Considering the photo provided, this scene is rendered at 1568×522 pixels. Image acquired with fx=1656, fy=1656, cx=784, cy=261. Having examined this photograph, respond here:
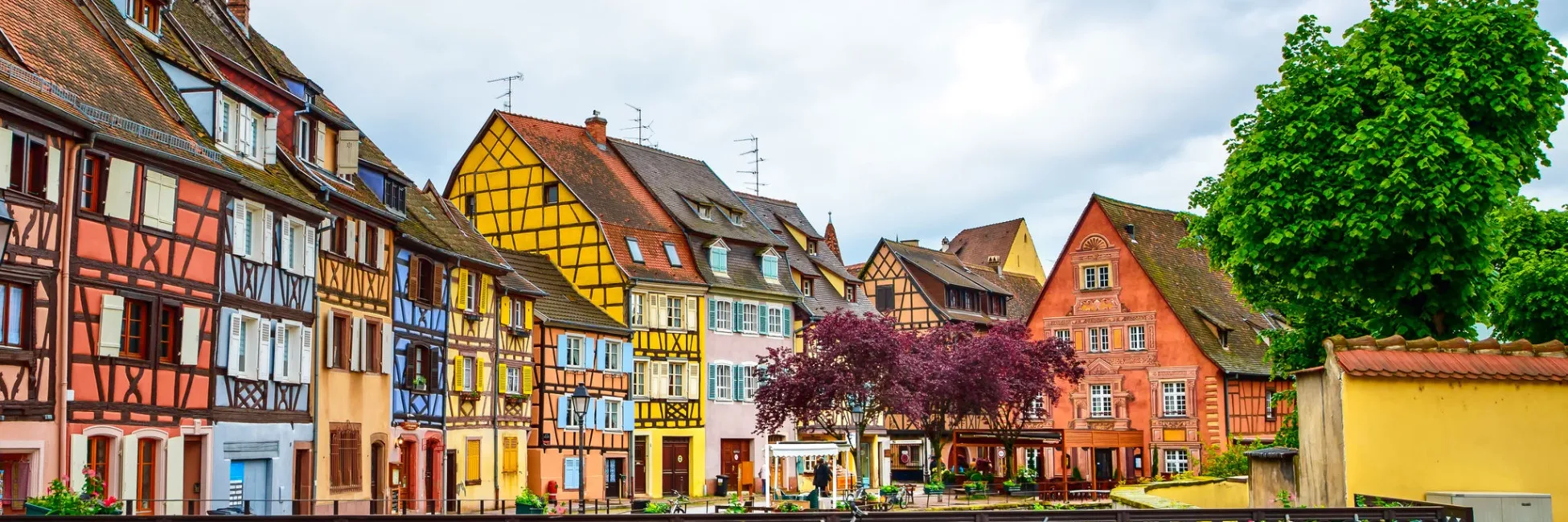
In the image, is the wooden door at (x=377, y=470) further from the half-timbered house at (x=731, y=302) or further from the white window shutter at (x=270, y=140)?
the half-timbered house at (x=731, y=302)

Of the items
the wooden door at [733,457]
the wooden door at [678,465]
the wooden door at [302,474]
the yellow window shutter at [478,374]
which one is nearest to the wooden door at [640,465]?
the wooden door at [678,465]

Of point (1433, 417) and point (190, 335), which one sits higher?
point (190, 335)

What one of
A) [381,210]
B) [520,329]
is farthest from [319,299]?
[520,329]

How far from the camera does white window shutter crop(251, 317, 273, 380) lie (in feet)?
88.1

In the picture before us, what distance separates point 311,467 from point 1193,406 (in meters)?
36.2

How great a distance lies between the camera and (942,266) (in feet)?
243

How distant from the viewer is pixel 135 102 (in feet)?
79.0

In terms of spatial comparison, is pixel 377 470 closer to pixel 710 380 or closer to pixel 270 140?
pixel 270 140

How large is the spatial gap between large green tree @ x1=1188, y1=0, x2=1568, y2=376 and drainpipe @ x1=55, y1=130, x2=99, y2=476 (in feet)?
55.9

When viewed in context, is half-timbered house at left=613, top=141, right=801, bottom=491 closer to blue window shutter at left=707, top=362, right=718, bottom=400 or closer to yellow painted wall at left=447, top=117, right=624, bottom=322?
blue window shutter at left=707, top=362, right=718, bottom=400

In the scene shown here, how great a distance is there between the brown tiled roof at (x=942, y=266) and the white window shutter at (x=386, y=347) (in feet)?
132

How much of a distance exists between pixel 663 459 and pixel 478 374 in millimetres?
13641

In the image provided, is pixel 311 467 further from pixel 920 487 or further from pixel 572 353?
pixel 920 487

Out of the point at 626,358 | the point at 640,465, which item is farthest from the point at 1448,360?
the point at 640,465
